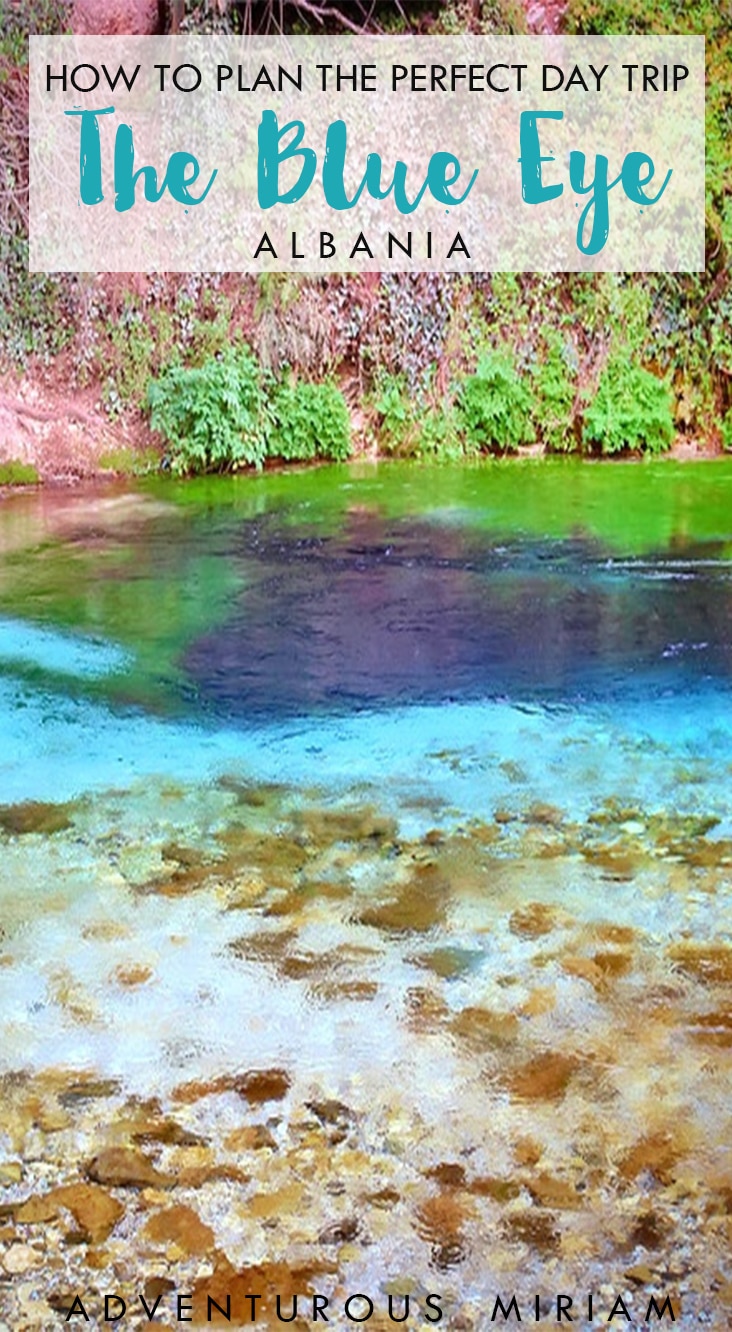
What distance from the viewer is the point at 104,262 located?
43.0 ft

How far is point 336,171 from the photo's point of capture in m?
13.6

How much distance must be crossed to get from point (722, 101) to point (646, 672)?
952cm

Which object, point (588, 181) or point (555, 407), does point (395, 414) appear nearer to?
point (555, 407)

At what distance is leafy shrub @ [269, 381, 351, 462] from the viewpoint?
41.0ft

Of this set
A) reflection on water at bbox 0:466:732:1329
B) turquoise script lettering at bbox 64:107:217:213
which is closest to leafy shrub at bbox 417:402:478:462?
turquoise script lettering at bbox 64:107:217:213

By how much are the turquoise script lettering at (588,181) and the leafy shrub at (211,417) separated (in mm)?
3667

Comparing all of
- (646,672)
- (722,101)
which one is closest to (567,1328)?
(646,672)

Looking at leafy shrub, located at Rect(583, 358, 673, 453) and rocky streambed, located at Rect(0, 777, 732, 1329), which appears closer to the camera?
rocky streambed, located at Rect(0, 777, 732, 1329)

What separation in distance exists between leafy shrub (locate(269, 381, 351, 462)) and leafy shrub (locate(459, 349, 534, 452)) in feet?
3.85

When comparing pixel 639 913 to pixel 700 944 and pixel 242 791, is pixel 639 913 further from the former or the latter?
pixel 242 791

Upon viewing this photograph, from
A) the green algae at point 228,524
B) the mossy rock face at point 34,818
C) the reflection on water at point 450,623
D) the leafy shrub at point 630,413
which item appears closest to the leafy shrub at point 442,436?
the green algae at point 228,524

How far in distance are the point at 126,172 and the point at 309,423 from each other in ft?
10.9

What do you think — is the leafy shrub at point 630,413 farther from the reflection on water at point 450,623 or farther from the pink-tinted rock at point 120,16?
the pink-tinted rock at point 120,16

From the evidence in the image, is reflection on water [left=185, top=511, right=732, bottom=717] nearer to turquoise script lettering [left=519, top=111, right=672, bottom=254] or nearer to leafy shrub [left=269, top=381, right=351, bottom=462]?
leafy shrub [left=269, top=381, right=351, bottom=462]
